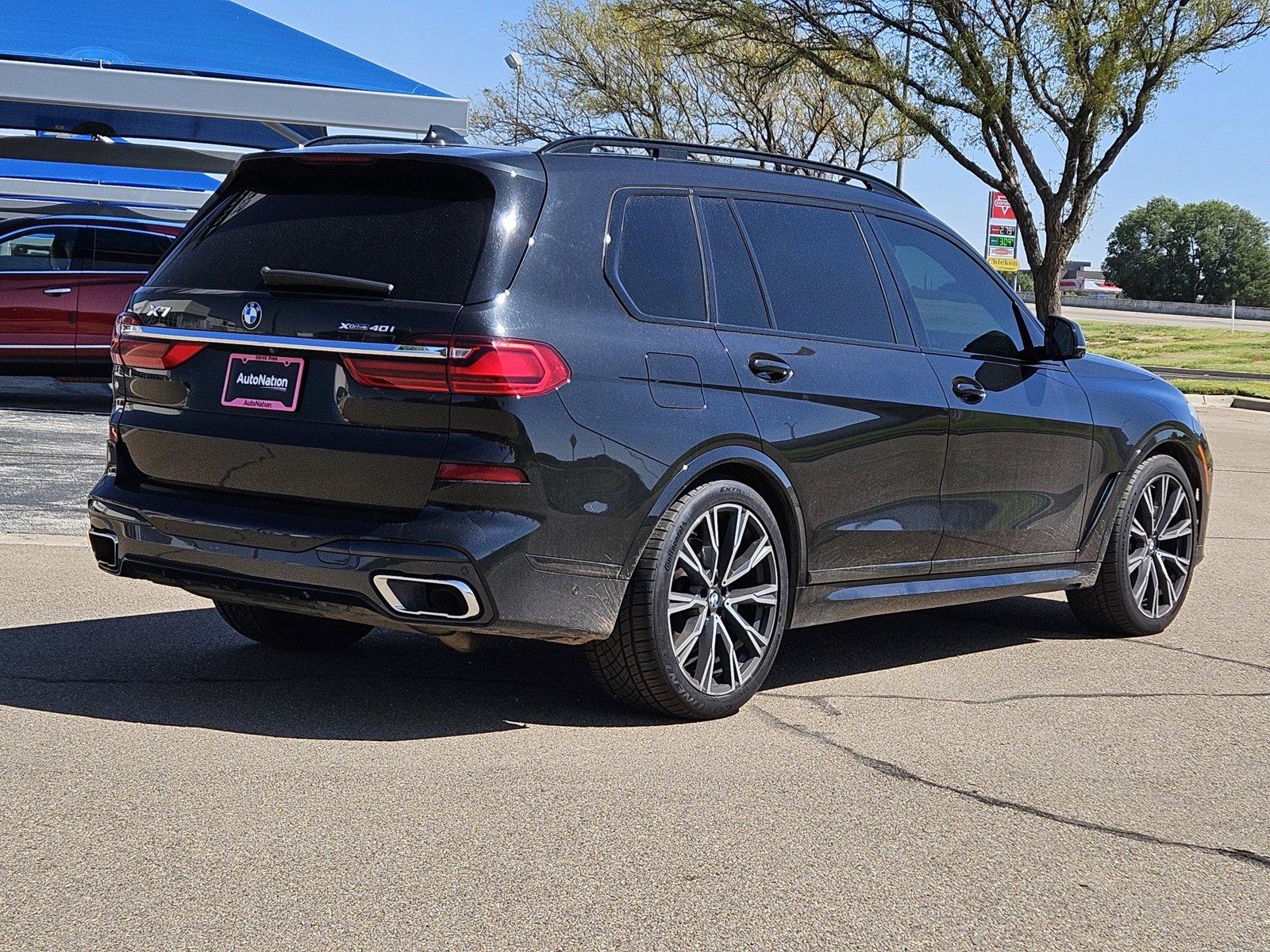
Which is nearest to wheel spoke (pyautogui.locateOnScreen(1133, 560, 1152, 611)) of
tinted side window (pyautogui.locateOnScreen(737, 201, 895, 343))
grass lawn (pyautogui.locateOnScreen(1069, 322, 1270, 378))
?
tinted side window (pyautogui.locateOnScreen(737, 201, 895, 343))

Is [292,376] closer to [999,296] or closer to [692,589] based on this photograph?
[692,589]

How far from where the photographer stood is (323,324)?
4.71 metres

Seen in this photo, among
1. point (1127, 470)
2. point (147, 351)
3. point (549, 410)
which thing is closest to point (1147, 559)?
point (1127, 470)

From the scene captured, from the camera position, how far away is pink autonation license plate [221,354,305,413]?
15.7ft

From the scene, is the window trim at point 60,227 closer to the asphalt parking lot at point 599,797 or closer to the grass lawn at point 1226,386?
the asphalt parking lot at point 599,797

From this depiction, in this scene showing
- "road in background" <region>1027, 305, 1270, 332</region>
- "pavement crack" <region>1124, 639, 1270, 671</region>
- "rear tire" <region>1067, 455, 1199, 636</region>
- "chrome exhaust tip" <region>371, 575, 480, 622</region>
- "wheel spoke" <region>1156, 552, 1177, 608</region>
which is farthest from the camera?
"road in background" <region>1027, 305, 1270, 332</region>

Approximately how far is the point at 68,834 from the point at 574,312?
2.00 meters

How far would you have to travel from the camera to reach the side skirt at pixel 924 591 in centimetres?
563

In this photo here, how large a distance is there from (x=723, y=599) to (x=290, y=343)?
5.11ft

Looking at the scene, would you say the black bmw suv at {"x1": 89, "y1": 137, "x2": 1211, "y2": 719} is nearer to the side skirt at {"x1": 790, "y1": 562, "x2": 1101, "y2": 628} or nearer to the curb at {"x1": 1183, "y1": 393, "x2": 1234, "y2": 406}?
the side skirt at {"x1": 790, "y1": 562, "x2": 1101, "y2": 628}

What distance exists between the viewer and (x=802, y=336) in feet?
18.2

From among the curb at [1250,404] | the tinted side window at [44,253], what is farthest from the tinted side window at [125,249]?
the curb at [1250,404]

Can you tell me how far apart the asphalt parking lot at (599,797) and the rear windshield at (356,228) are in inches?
52.7

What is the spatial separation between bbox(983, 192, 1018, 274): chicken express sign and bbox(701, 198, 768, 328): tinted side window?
72.8 ft
